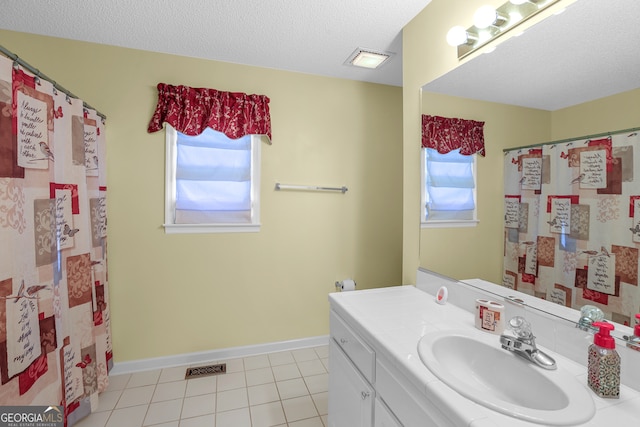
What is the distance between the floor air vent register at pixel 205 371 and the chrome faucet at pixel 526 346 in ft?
6.34

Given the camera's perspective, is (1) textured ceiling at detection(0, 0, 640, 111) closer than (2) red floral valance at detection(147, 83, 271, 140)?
Yes

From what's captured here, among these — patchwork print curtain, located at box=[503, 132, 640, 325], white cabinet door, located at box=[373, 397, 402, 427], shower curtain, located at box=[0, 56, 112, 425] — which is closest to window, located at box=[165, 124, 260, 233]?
shower curtain, located at box=[0, 56, 112, 425]

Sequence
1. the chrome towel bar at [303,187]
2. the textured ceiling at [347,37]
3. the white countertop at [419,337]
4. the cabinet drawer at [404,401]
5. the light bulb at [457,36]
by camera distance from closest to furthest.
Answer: the white countertop at [419,337], the cabinet drawer at [404,401], the textured ceiling at [347,37], the light bulb at [457,36], the chrome towel bar at [303,187]

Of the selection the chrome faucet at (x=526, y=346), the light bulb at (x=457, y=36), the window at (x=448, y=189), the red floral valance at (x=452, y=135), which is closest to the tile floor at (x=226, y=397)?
the chrome faucet at (x=526, y=346)

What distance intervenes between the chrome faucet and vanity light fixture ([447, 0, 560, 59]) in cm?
114

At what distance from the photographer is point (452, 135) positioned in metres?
1.50

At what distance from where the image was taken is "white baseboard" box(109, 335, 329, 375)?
212 centimetres

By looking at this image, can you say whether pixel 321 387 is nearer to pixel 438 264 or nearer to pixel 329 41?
pixel 438 264

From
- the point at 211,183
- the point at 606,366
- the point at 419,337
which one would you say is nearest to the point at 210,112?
the point at 211,183

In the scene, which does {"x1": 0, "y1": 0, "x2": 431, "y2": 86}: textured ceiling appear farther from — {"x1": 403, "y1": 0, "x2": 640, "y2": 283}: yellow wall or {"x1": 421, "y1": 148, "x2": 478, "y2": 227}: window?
{"x1": 421, "y1": 148, "x2": 478, "y2": 227}: window

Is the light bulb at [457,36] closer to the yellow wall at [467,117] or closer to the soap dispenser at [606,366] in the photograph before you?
the yellow wall at [467,117]

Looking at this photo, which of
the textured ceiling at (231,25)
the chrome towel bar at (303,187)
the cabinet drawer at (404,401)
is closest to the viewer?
the cabinet drawer at (404,401)

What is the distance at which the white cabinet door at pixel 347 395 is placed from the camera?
1.11 m

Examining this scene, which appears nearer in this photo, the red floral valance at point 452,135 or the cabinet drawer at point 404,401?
the cabinet drawer at point 404,401
